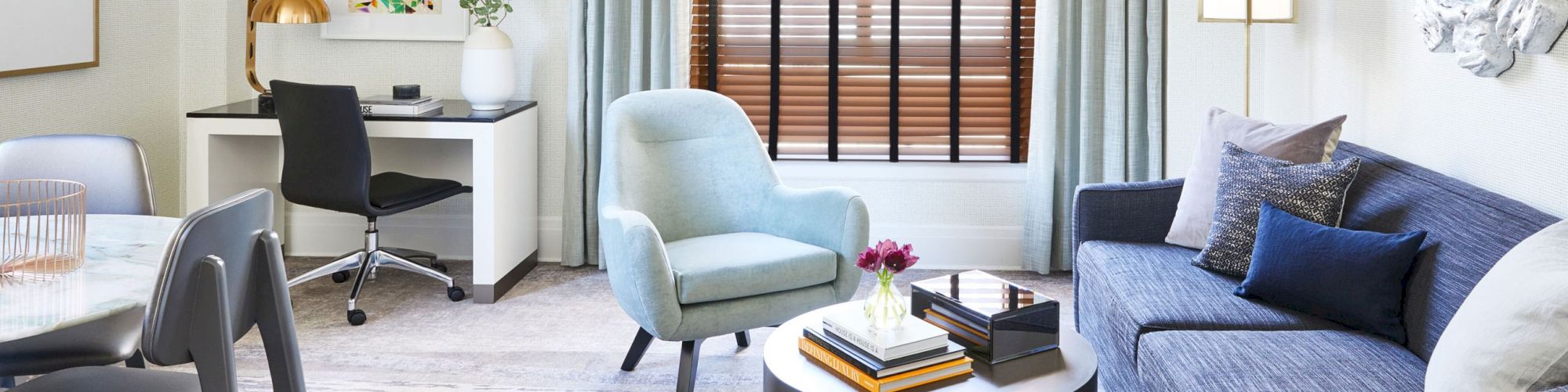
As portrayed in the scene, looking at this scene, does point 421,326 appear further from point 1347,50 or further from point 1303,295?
point 1347,50

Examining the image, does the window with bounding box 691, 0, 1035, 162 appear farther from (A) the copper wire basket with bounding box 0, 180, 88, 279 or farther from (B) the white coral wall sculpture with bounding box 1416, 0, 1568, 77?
(A) the copper wire basket with bounding box 0, 180, 88, 279

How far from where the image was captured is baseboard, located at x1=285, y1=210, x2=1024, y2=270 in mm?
4668

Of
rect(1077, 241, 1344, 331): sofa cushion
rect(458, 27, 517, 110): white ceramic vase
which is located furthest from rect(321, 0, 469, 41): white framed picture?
rect(1077, 241, 1344, 331): sofa cushion

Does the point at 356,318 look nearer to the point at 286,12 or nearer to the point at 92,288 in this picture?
the point at 286,12

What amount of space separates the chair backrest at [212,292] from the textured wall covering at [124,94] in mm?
2319

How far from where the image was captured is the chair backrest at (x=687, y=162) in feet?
11.0

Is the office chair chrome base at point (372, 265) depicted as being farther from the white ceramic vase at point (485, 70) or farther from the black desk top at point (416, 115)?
the white ceramic vase at point (485, 70)

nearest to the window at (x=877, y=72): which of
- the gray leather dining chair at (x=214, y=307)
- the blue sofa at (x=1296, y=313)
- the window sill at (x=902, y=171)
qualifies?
the window sill at (x=902, y=171)

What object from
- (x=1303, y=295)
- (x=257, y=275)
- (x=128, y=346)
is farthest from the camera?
(x=1303, y=295)

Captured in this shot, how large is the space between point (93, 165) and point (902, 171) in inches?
112

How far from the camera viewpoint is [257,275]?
183cm

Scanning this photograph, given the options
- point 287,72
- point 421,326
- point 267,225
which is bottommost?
point 421,326

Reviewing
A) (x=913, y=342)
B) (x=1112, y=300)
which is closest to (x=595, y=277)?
(x=1112, y=300)

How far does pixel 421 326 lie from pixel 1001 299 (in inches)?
83.2
